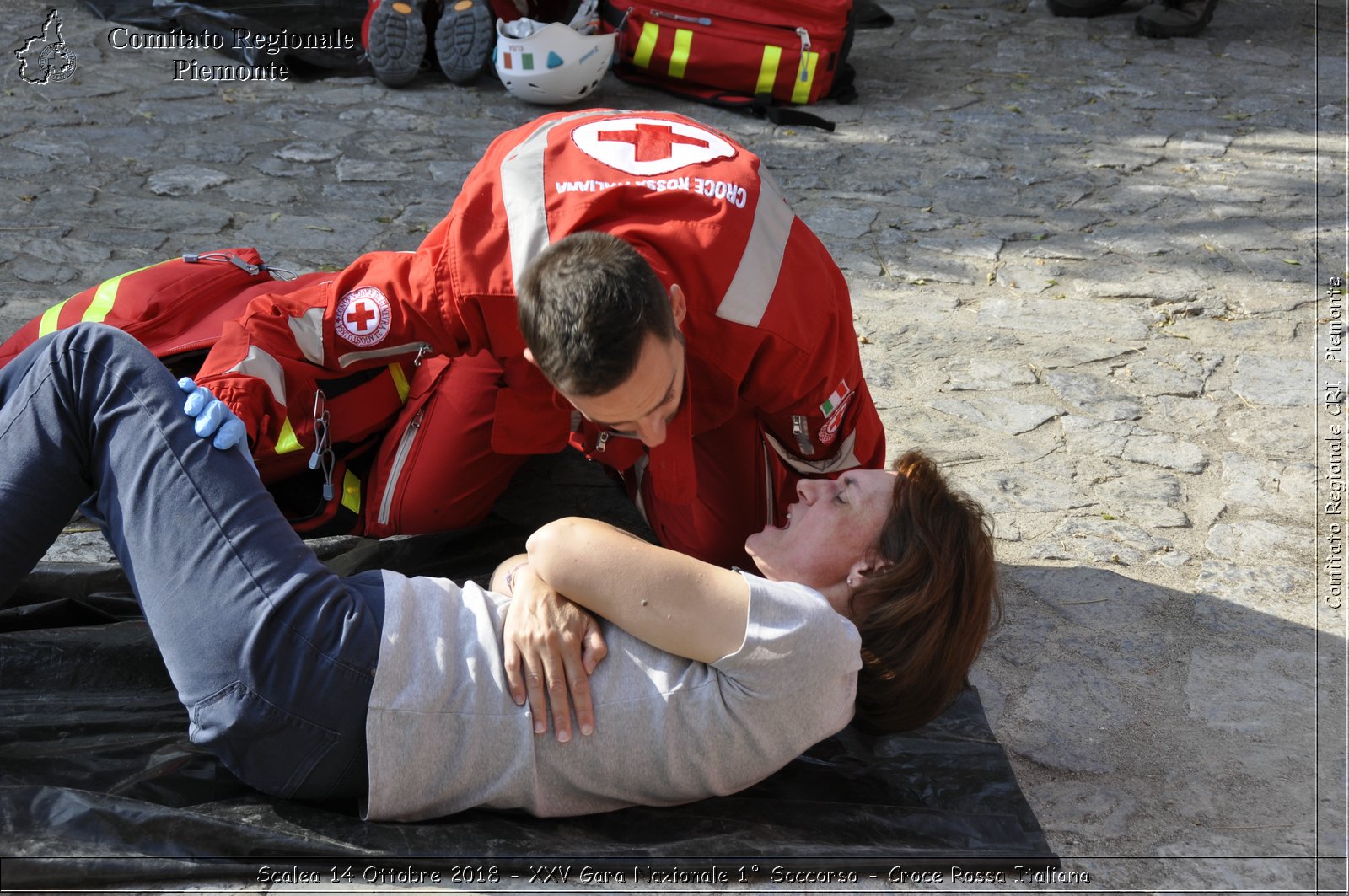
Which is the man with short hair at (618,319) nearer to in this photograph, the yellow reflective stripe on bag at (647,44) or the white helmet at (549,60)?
the white helmet at (549,60)

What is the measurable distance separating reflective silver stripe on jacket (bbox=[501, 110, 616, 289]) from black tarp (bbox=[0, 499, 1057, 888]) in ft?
3.04

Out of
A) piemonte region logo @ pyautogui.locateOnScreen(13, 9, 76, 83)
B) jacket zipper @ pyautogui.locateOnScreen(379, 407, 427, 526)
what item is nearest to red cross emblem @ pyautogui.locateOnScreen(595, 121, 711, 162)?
jacket zipper @ pyautogui.locateOnScreen(379, 407, 427, 526)

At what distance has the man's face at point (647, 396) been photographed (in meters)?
1.80

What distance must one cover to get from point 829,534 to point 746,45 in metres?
4.03

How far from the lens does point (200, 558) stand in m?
1.75

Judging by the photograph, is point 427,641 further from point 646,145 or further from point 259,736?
point 646,145

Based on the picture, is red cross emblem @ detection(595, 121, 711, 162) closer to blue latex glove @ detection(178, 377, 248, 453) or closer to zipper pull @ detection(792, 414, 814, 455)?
zipper pull @ detection(792, 414, 814, 455)

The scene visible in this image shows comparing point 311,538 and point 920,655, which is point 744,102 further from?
point 920,655

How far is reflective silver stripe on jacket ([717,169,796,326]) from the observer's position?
2.12 meters

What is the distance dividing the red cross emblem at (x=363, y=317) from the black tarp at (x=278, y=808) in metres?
0.67

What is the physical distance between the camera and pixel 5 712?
194 centimetres

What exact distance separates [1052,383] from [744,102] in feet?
8.53

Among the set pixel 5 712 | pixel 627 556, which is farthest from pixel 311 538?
pixel 627 556

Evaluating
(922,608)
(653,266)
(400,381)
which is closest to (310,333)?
(400,381)
